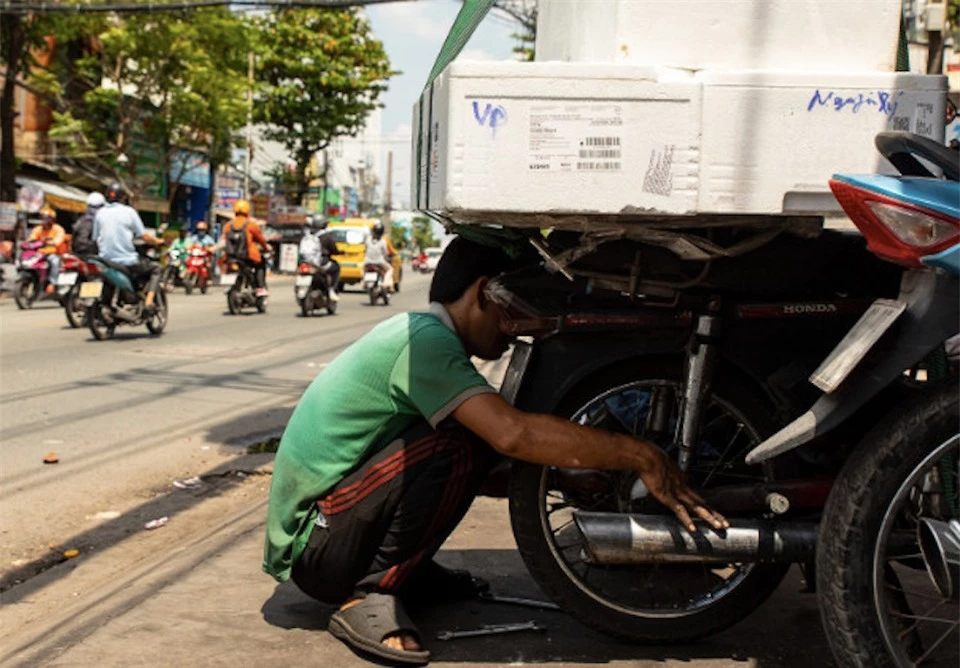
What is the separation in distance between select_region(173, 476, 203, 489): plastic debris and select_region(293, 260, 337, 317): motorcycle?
1214 cm

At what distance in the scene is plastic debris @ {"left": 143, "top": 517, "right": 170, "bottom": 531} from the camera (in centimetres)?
524

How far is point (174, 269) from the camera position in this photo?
82.4 ft

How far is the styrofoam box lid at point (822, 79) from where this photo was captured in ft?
8.24

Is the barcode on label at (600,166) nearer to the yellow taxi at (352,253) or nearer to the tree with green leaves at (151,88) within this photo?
the yellow taxi at (352,253)

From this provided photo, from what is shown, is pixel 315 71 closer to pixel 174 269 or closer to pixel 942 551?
pixel 174 269

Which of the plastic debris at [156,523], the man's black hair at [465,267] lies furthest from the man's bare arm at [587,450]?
the plastic debris at [156,523]

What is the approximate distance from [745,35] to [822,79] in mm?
203

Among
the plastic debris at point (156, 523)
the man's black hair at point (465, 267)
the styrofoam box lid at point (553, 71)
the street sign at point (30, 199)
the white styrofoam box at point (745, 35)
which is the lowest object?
the plastic debris at point (156, 523)

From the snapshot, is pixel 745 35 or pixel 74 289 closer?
pixel 745 35

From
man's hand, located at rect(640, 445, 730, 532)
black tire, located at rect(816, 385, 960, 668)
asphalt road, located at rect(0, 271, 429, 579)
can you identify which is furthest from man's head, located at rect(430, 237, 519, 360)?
asphalt road, located at rect(0, 271, 429, 579)

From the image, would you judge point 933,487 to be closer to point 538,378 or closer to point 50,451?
point 538,378

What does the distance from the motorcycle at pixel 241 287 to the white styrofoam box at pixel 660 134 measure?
15.8 metres

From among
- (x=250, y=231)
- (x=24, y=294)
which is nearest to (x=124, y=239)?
(x=250, y=231)

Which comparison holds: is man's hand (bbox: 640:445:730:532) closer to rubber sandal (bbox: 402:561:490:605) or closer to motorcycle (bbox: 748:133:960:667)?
motorcycle (bbox: 748:133:960:667)
